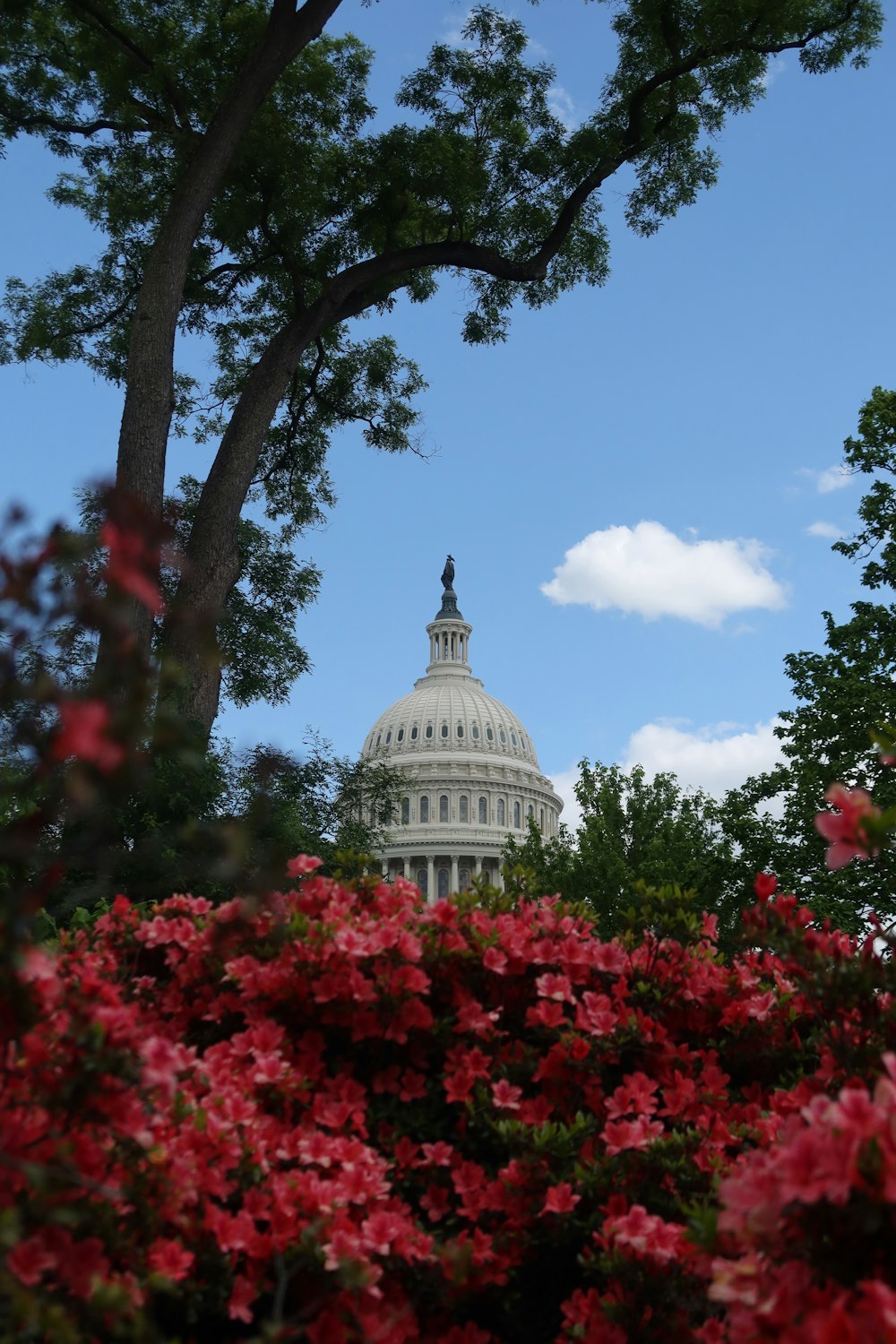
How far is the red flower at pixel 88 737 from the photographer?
1.97m

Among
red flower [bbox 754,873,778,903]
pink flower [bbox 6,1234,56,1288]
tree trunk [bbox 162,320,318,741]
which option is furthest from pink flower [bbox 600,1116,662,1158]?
tree trunk [bbox 162,320,318,741]

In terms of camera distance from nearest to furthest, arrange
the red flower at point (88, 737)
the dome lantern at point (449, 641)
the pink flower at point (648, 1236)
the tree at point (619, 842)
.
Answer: the red flower at point (88, 737) → the pink flower at point (648, 1236) → the tree at point (619, 842) → the dome lantern at point (449, 641)

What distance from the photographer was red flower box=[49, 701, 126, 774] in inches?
77.4

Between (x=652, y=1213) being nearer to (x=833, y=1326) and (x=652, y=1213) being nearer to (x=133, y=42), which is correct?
(x=833, y=1326)

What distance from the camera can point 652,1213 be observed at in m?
3.55

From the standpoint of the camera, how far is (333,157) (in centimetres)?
1474

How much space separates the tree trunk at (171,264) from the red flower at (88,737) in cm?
876

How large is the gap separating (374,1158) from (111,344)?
15488 mm

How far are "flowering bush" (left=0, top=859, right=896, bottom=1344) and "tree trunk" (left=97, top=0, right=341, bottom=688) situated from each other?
6880 millimetres

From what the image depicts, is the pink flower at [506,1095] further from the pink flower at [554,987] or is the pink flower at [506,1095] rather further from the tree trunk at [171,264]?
the tree trunk at [171,264]

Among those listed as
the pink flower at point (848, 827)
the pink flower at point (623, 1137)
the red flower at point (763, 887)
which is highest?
the red flower at point (763, 887)

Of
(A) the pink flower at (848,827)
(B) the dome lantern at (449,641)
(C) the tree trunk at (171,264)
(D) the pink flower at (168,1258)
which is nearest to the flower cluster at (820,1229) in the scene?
(A) the pink flower at (848,827)

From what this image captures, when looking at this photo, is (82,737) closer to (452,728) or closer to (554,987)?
(554,987)

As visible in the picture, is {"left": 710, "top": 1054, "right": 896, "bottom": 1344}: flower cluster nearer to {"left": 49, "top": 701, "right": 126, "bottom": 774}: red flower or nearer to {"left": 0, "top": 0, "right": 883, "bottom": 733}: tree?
{"left": 49, "top": 701, "right": 126, "bottom": 774}: red flower
